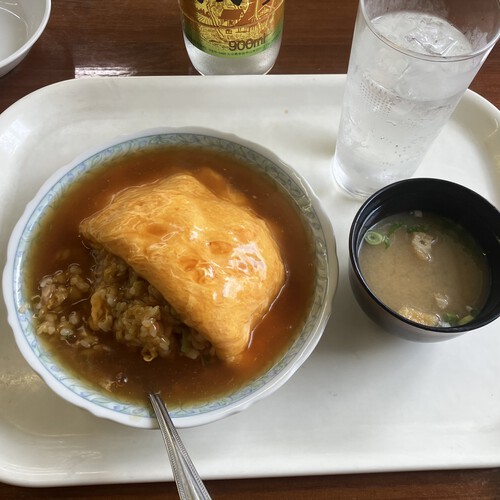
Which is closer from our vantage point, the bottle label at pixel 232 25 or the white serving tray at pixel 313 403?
the white serving tray at pixel 313 403

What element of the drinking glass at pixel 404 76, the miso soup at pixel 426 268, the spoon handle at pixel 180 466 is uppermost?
the drinking glass at pixel 404 76

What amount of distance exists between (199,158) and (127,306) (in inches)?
18.4

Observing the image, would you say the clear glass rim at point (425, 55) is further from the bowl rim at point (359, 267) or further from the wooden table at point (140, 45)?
the wooden table at point (140, 45)

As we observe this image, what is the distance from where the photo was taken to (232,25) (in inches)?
59.4

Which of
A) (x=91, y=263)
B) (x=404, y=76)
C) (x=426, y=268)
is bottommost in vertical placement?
(x=91, y=263)

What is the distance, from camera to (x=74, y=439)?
1.14m

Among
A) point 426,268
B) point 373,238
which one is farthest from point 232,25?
point 426,268

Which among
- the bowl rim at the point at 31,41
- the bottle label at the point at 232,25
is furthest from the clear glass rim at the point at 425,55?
the bowl rim at the point at 31,41

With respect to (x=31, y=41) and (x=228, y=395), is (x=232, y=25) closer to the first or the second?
(x=31, y=41)

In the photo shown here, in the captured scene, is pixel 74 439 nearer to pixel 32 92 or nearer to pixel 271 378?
pixel 271 378

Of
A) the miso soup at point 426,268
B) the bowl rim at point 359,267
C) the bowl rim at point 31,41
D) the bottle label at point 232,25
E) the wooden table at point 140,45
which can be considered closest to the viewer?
the bowl rim at point 359,267

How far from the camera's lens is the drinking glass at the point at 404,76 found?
117 cm

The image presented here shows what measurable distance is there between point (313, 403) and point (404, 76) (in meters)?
0.77

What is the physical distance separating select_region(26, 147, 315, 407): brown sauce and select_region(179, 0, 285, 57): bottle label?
378mm
